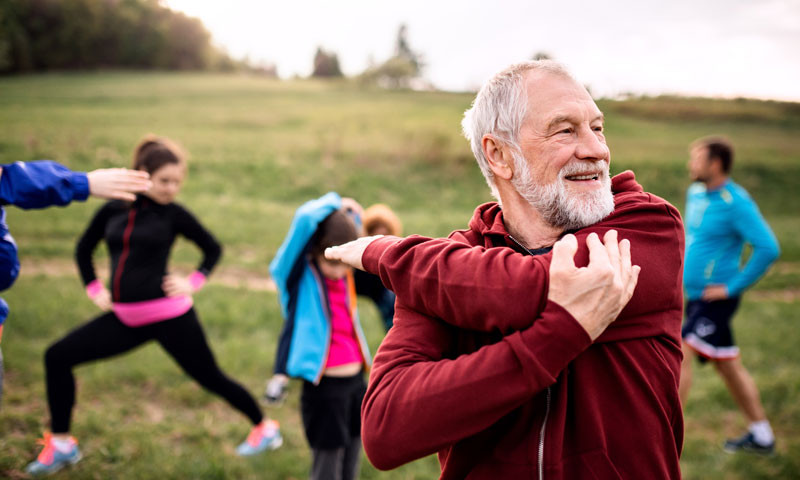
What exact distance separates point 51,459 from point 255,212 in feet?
26.8

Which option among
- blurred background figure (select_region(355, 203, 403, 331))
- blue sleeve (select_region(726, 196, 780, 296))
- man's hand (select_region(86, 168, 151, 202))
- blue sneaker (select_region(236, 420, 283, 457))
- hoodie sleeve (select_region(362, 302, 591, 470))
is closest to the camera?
hoodie sleeve (select_region(362, 302, 591, 470))

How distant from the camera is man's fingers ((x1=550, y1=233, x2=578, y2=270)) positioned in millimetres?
1307

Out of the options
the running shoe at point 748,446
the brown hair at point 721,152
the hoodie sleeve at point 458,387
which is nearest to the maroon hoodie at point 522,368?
the hoodie sleeve at point 458,387

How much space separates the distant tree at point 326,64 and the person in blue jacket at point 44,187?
7525 centimetres

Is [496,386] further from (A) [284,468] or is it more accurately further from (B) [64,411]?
(B) [64,411]

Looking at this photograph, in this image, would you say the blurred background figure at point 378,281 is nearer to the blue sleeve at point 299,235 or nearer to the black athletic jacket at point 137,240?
the blue sleeve at point 299,235

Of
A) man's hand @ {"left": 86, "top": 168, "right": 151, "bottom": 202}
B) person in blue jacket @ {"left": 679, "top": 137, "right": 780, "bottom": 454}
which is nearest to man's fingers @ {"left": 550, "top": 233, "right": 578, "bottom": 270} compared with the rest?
man's hand @ {"left": 86, "top": 168, "right": 151, "bottom": 202}

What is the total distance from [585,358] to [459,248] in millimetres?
449

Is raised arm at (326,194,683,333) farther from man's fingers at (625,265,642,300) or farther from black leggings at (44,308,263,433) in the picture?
black leggings at (44,308,263,433)

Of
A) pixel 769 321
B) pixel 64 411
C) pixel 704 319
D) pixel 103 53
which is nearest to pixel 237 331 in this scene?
pixel 64 411

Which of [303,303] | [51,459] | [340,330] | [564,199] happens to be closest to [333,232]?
[303,303]

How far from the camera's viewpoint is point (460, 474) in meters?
1.53

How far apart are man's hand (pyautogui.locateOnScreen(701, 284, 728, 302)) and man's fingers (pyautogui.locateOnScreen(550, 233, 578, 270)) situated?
13.8 feet

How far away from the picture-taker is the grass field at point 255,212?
14.8 feet
